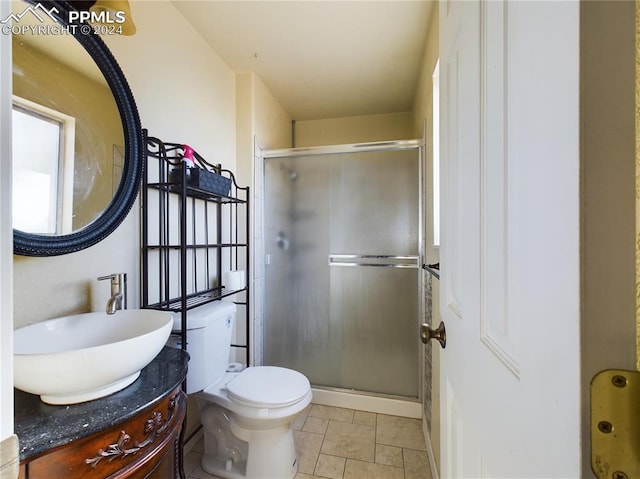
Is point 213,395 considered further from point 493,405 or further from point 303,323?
point 493,405

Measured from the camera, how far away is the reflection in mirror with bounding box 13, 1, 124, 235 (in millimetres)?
874

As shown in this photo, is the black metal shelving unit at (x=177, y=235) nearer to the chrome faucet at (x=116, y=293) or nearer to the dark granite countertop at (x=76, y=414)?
the chrome faucet at (x=116, y=293)

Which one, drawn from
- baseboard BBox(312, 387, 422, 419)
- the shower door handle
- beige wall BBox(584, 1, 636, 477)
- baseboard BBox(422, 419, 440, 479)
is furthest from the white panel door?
baseboard BBox(312, 387, 422, 419)

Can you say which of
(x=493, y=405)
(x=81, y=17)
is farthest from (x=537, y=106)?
(x=81, y=17)

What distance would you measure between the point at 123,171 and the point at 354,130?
2268mm

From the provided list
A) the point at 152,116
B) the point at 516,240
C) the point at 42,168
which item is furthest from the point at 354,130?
the point at 516,240

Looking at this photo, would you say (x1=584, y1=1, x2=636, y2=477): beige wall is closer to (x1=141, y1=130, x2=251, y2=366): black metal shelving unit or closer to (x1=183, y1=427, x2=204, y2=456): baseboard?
(x1=141, y1=130, x2=251, y2=366): black metal shelving unit

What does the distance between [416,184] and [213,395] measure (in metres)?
1.76

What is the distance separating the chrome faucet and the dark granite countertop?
12.0 inches

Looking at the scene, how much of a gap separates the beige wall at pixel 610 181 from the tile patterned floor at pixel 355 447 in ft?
5.47

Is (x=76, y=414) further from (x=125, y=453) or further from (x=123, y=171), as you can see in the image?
(x=123, y=171)

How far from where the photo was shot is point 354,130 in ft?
9.66

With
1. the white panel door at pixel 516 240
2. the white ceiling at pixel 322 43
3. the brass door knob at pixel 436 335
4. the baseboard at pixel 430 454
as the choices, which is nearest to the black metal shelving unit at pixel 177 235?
the white ceiling at pixel 322 43

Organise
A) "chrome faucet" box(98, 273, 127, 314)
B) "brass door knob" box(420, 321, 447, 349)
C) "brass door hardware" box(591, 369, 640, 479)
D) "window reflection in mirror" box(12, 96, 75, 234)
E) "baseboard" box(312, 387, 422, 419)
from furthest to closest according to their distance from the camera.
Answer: "baseboard" box(312, 387, 422, 419), "chrome faucet" box(98, 273, 127, 314), "window reflection in mirror" box(12, 96, 75, 234), "brass door knob" box(420, 321, 447, 349), "brass door hardware" box(591, 369, 640, 479)
